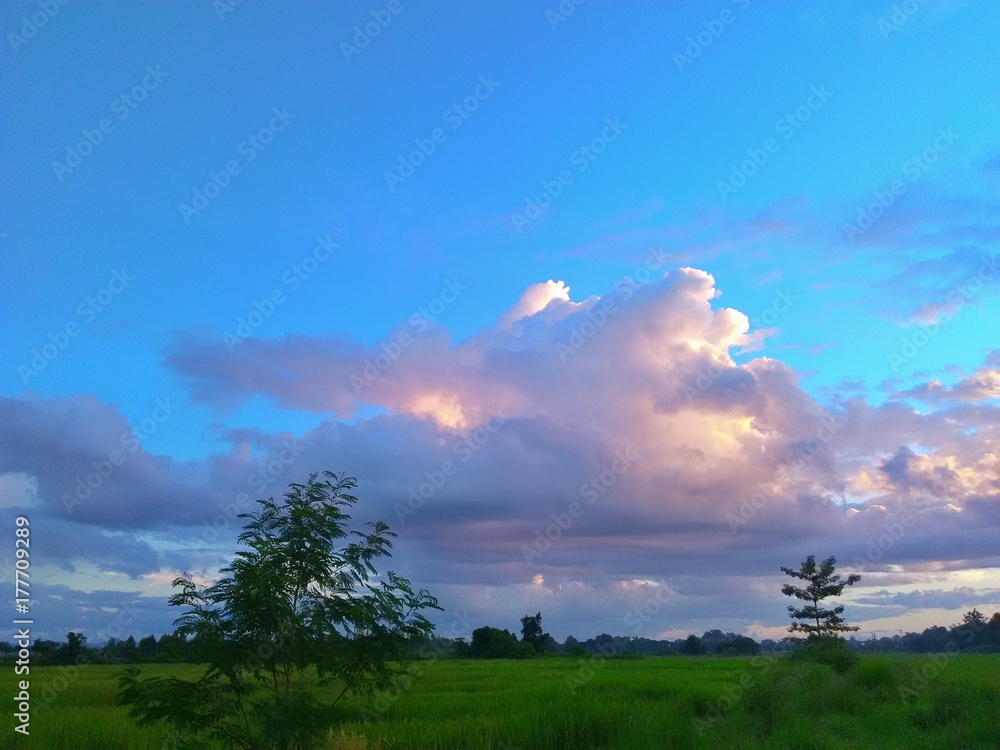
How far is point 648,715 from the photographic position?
59.1ft

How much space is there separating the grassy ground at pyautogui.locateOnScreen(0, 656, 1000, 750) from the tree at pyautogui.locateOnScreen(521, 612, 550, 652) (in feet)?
176

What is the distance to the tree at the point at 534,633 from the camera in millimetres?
78062

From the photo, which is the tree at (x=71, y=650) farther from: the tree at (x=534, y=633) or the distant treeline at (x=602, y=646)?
the tree at (x=534, y=633)

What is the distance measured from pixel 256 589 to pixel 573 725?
10.9 metres

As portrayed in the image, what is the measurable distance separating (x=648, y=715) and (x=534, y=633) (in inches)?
2569

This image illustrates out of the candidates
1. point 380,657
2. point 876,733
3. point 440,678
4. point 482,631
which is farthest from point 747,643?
point 380,657

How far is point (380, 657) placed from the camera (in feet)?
31.4

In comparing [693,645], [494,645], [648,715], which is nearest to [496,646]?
[494,645]

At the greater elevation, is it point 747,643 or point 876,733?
point 876,733

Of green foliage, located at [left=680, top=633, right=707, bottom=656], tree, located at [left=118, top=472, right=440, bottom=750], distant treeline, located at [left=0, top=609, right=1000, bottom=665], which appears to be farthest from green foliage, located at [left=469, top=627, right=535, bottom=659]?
tree, located at [left=118, top=472, right=440, bottom=750]

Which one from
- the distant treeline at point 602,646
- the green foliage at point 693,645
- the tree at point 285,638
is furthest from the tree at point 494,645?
the tree at point 285,638

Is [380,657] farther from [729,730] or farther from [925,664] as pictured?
[925,664]

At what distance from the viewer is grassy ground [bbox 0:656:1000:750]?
1398cm

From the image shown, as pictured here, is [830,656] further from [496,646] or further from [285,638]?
[496,646]
